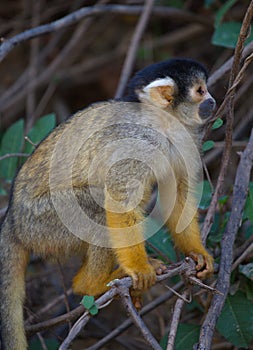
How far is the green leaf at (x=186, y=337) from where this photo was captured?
3.14 metres

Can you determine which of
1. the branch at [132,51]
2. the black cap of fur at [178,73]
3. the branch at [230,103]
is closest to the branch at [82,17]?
the branch at [132,51]

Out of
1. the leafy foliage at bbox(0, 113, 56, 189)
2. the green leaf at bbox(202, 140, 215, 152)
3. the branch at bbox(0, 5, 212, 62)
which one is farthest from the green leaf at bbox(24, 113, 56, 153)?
the green leaf at bbox(202, 140, 215, 152)

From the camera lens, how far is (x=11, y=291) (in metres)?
2.92

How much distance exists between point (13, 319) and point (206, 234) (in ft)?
3.36

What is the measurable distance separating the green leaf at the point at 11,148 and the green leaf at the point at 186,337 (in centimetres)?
141

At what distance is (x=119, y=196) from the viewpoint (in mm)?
2848

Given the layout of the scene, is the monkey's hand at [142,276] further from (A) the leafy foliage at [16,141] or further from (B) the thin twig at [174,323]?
(A) the leafy foliage at [16,141]

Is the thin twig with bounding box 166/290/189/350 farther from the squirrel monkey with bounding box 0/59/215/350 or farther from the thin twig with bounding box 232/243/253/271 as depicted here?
the thin twig with bounding box 232/243/253/271

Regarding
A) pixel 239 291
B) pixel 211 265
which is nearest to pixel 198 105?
pixel 211 265

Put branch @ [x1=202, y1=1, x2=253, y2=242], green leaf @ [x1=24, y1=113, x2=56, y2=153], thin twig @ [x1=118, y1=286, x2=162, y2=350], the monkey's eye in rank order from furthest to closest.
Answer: green leaf @ [x1=24, y1=113, x2=56, y2=153] → the monkey's eye → branch @ [x1=202, y1=1, x2=253, y2=242] → thin twig @ [x1=118, y1=286, x2=162, y2=350]

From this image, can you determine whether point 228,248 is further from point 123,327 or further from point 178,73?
point 178,73

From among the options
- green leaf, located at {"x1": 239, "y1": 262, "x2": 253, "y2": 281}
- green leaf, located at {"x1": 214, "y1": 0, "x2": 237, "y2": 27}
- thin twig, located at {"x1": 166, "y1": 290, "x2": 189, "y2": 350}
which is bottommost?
green leaf, located at {"x1": 239, "y1": 262, "x2": 253, "y2": 281}

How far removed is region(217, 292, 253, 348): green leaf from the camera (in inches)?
117

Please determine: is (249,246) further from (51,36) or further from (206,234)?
(51,36)
